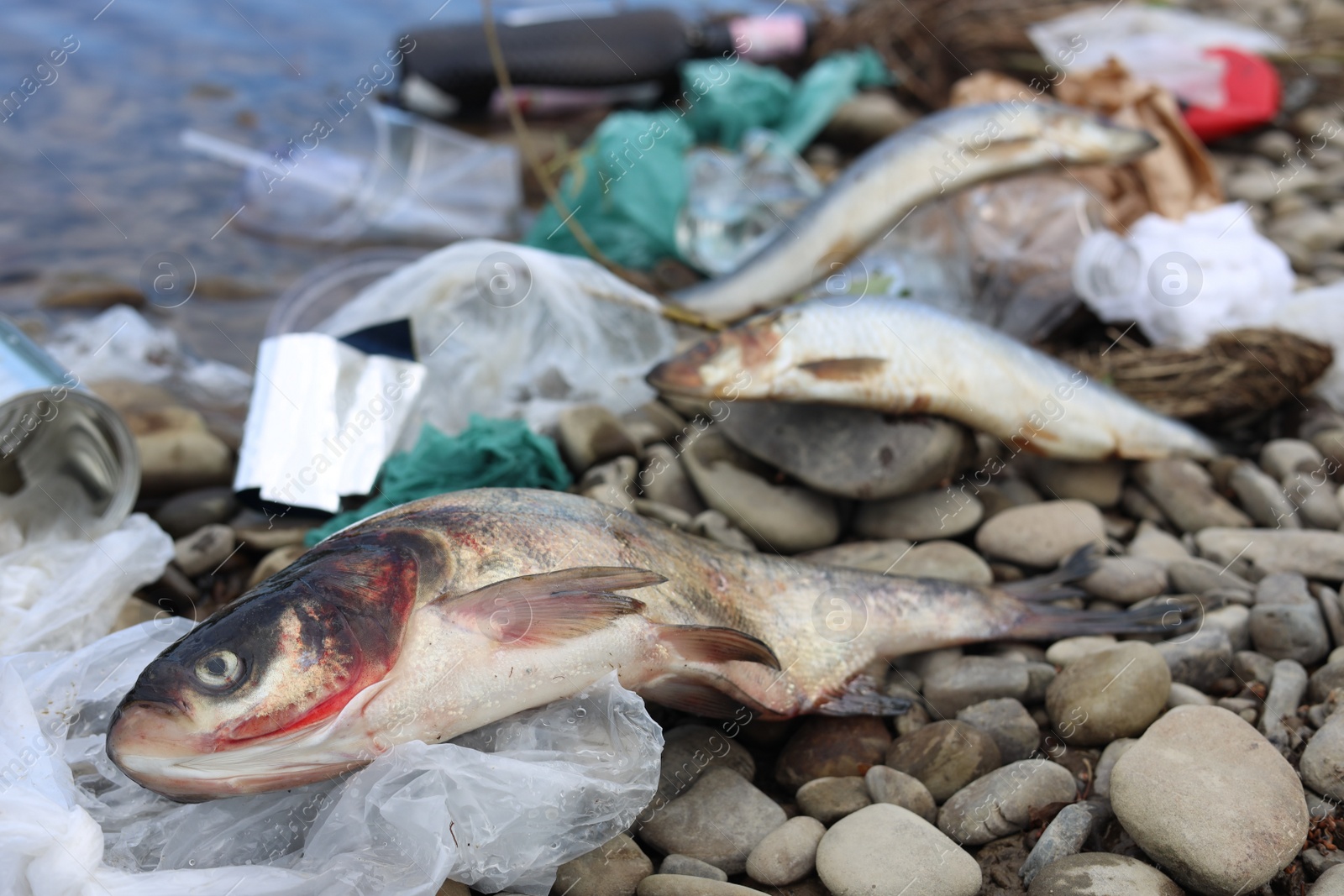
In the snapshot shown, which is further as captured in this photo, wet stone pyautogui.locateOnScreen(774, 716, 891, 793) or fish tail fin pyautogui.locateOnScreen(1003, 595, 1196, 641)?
fish tail fin pyautogui.locateOnScreen(1003, 595, 1196, 641)

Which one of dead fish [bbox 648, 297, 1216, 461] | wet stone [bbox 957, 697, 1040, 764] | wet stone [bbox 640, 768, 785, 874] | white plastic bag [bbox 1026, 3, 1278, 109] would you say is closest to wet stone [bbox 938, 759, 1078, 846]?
wet stone [bbox 957, 697, 1040, 764]

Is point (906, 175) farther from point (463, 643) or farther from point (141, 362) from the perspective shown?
point (141, 362)

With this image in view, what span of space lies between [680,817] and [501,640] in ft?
2.37

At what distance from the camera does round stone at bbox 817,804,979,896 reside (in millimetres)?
2238

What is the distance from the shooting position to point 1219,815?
7.16ft

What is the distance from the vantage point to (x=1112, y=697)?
8.82 ft

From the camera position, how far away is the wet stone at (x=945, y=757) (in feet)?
8.48

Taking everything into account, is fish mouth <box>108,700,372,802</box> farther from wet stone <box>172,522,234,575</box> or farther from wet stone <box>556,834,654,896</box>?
wet stone <box>172,522,234,575</box>

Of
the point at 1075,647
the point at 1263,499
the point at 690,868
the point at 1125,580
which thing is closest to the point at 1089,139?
the point at 1263,499

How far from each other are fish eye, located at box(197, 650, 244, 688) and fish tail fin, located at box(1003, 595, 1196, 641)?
2.17 m

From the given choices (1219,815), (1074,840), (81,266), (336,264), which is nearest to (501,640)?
(1074,840)

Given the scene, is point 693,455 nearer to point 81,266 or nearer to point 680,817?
point 680,817

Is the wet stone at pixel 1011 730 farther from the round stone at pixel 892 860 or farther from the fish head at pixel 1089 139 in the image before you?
the fish head at pixel 1089 139

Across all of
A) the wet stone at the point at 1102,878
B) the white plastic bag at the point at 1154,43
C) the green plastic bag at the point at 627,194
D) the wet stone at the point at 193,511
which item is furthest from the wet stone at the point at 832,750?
the white plastic bag at the point at 1154,43
